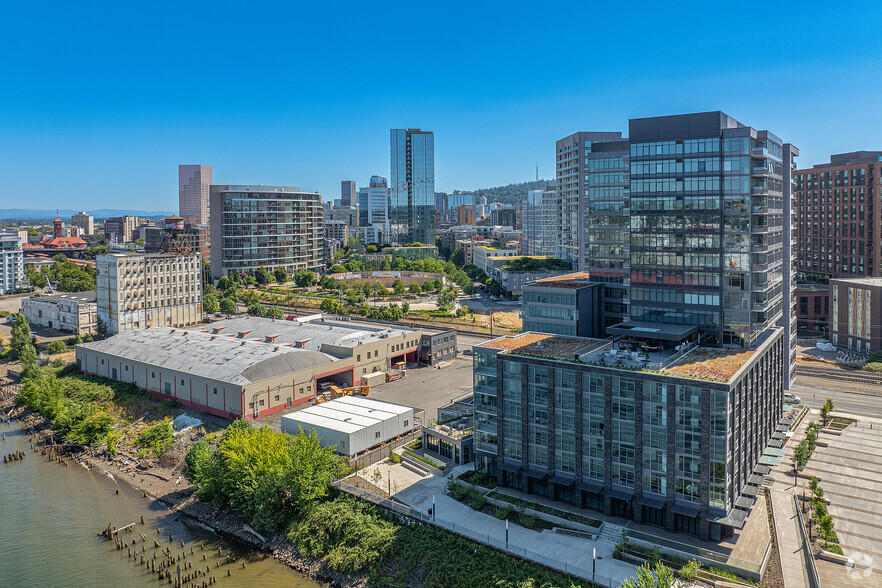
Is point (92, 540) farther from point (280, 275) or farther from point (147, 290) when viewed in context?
point (280, 275)

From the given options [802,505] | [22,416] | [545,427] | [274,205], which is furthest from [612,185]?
[274,205]

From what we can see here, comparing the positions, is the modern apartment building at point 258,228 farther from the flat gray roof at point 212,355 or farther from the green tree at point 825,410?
the green tree at point 825,410

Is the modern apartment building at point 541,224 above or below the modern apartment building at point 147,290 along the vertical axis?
above

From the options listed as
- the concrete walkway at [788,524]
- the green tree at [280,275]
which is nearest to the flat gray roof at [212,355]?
the concrete walkway at [788,524]

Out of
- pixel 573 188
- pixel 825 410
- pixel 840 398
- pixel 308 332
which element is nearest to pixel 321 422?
pixel 308 332

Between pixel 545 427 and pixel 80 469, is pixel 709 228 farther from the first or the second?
pixel 80 469
